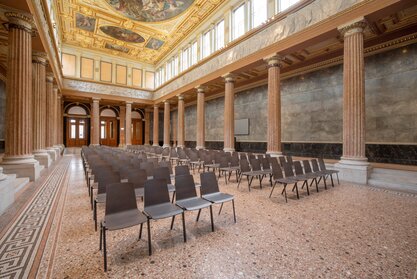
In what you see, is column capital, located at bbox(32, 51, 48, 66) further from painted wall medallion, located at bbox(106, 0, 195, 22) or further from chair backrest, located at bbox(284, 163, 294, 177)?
chair backrest, located at bbox(284, 163, 294, 177)

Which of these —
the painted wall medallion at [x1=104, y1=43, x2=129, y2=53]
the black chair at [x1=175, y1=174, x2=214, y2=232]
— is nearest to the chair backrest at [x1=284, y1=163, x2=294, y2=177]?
the black chair at [x1=175, y1=174, x2=214, y2=232]

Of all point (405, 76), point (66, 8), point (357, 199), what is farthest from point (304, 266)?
point (66, 8)

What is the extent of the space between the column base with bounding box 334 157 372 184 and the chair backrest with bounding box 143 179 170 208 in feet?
20.3

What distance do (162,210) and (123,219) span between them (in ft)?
1.85

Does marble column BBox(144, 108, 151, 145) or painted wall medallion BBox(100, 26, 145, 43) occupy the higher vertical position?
painted wall medallion BBox(100, 26, 145, 43)

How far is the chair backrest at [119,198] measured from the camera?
2754 mm

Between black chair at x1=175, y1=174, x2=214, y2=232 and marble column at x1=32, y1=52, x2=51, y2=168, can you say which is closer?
black chair at x1=175, y1=174, x2=214, y2=232

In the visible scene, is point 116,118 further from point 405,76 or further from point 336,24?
point 405,76

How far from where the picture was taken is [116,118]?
2614cm

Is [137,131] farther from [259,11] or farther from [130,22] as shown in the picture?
[259,11]

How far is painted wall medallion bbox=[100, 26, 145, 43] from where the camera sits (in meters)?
16.7

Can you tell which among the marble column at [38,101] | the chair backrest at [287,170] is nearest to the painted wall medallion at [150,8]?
the marble column at [38,101]

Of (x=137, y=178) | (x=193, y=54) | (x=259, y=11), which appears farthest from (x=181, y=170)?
(x=193, y=54)

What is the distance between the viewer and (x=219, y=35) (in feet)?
45.0
